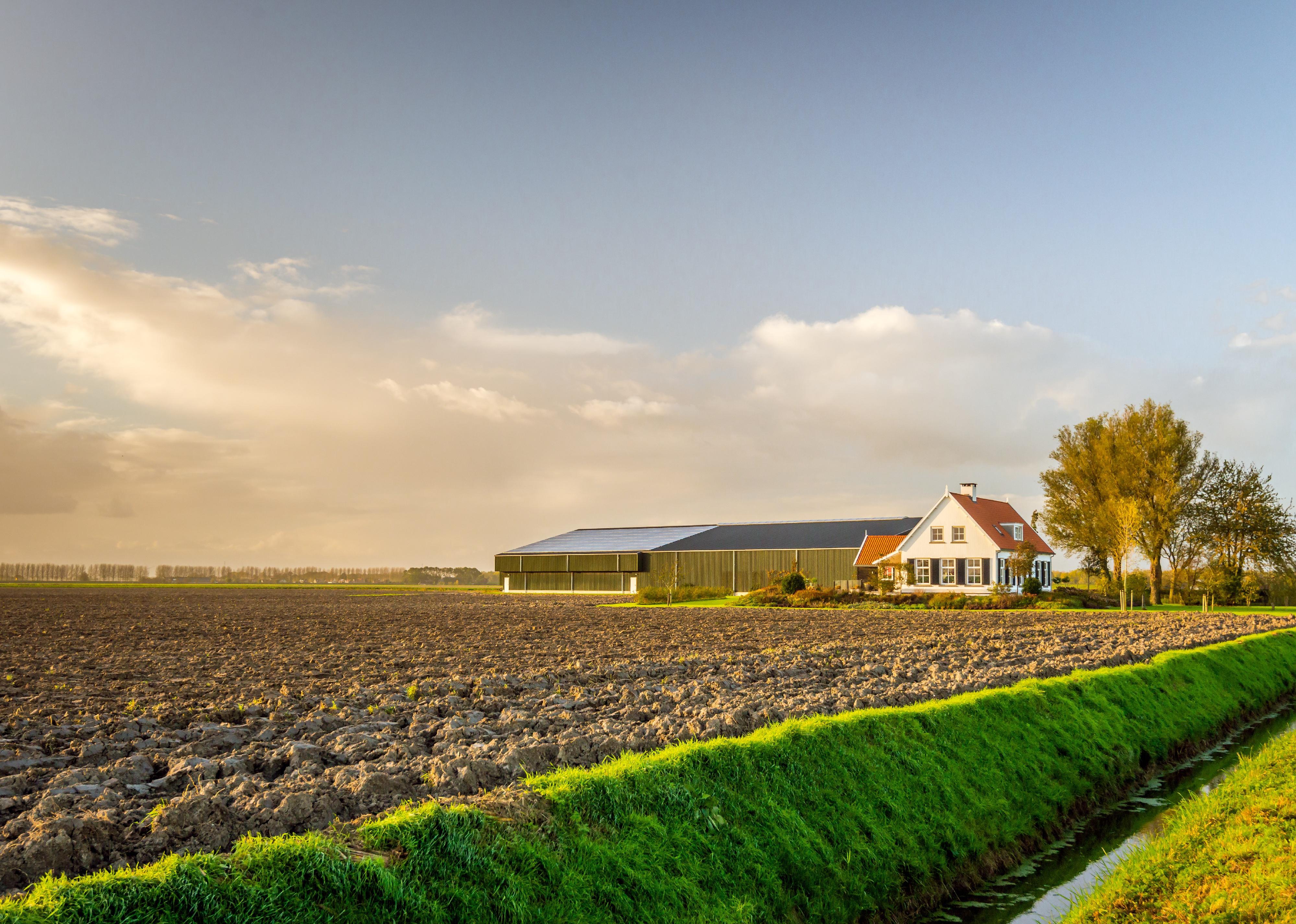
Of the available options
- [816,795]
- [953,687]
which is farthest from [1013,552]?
[816,795]

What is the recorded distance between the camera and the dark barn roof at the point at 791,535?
71875 mm

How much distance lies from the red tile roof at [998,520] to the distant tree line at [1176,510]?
123 inches

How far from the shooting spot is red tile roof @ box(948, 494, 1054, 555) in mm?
56750

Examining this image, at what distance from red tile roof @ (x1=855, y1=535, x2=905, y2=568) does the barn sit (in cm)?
28

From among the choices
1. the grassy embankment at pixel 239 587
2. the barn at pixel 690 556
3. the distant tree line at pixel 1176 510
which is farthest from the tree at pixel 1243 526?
the grassy embankment at pixel 239 587

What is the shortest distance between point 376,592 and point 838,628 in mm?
70443

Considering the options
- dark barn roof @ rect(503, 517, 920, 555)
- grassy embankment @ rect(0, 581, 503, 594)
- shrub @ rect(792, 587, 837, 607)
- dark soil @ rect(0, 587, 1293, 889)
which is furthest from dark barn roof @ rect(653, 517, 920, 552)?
dark soil @ rect(0, 587, 1293, 889)

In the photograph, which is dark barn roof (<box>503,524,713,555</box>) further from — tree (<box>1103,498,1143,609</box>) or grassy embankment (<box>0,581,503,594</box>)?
tree (<box>1103,498,1143,609</box>)

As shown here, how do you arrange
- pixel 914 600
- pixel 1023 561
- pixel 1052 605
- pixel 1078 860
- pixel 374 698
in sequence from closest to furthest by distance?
pixel 1078 860, pixel 374 698, pixel 1052 605, pixel 914 600, pixel 1023 561

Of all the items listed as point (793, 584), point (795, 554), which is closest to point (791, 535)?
point (795, 554)

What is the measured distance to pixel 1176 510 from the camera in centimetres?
5697

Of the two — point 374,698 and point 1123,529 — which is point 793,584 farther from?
point 374,698

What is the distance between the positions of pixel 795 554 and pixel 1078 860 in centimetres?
6214

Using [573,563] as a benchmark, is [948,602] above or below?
below
